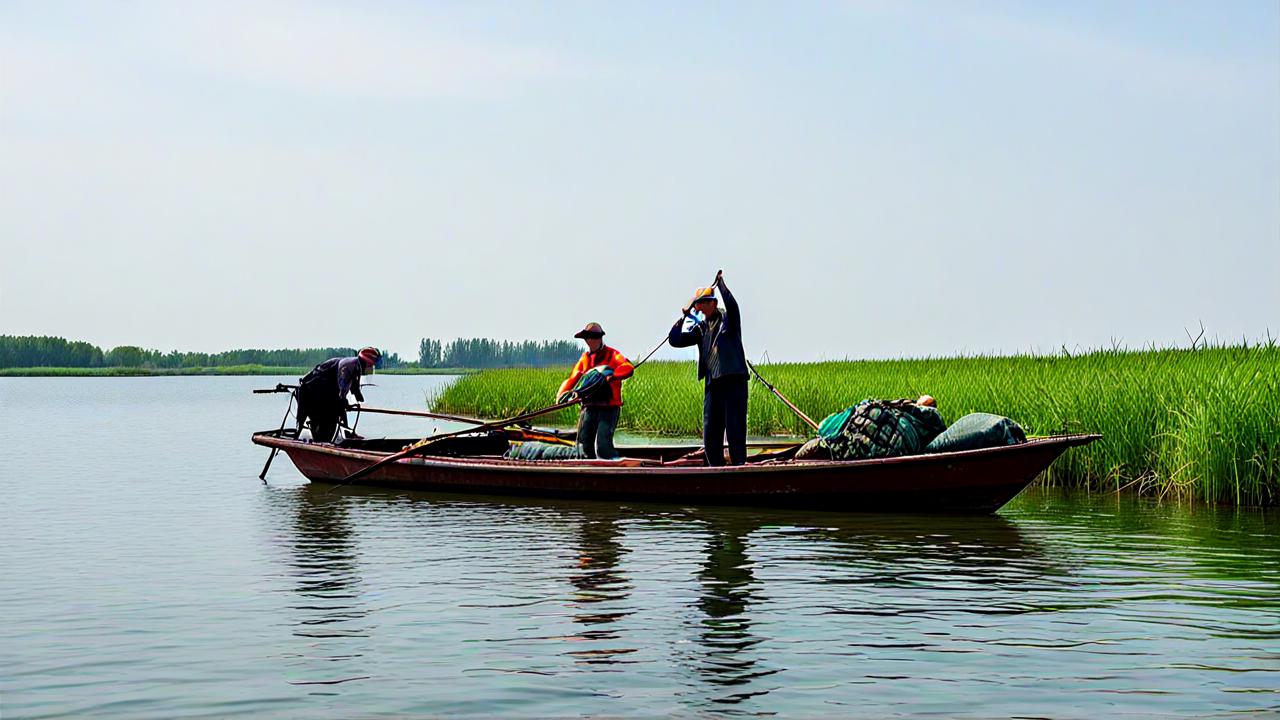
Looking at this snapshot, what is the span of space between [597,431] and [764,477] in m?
2.60

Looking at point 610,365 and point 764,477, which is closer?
point 764,477

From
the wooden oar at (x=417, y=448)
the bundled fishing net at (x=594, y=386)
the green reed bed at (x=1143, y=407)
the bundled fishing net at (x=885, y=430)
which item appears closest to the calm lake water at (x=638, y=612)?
the green reed bed at (x=1143, y=407)

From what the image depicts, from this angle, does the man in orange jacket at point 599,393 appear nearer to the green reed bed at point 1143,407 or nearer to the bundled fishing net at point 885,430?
the bundled fishing net at point 885,430

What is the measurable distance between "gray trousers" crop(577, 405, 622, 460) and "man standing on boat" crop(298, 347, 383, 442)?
341cm

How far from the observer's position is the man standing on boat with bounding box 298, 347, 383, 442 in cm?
1747

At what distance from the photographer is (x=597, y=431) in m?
15.4

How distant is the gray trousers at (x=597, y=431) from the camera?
15.3 m

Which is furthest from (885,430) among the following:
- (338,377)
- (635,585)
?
(338,377)

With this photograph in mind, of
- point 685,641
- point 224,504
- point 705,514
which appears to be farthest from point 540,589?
point 224,504

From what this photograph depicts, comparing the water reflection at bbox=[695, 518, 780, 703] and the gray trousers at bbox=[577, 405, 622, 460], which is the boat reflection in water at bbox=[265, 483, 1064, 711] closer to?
the water reflection at bbox=[695, 518, 780, 703]

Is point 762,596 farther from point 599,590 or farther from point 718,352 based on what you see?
point 718,352

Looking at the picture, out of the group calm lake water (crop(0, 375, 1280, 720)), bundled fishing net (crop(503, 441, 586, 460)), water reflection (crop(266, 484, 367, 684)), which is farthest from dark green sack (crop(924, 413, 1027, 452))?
water reflection (crop(266, 484, 367, 684))

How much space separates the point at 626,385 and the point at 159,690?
2295cm

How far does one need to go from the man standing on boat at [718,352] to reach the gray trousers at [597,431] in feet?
6.72
